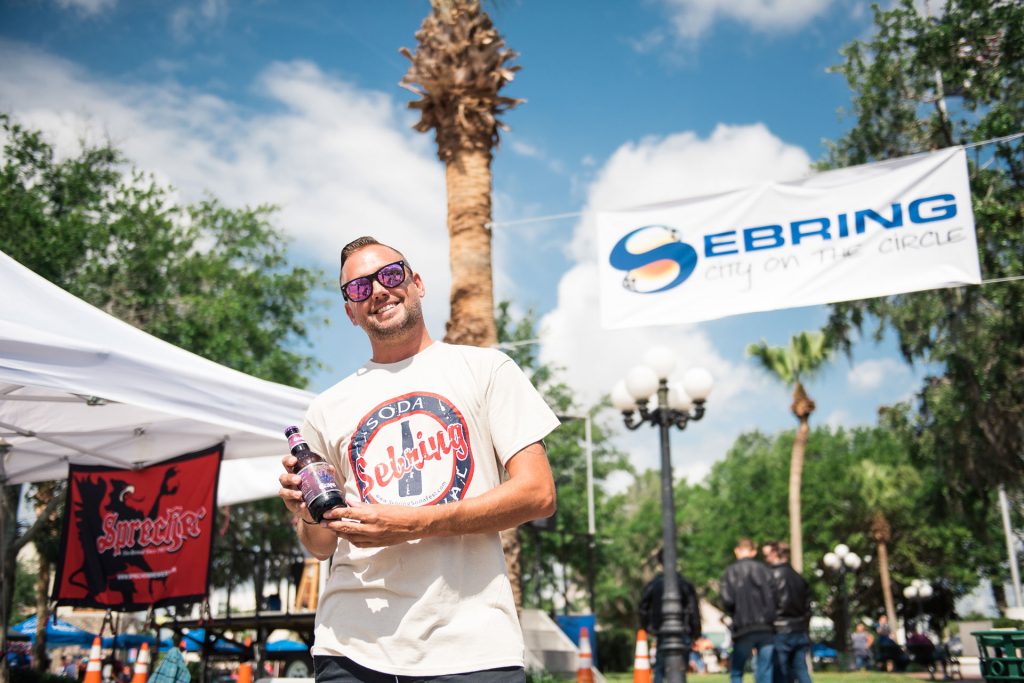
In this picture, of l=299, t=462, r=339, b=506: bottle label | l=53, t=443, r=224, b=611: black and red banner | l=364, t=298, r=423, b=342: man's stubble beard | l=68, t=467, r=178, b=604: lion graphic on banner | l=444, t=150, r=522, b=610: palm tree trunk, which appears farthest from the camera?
l=444, t=150, r=522, b=610: palm tree trunk

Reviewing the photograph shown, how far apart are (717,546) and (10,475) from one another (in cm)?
4297

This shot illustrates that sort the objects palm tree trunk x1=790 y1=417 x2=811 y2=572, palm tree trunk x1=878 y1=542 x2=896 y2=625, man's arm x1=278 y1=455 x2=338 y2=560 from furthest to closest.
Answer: palm tree trunk x1=878 y1=542 x2=896 y2=625 → palm tree trunk x1=790 y1=417 x2=811 y2=572 → man's arm x1=278 y1=455 x2=338 y2=560

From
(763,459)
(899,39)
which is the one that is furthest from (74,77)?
(763,459)

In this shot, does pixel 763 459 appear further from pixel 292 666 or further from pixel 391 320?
pixel 391 320

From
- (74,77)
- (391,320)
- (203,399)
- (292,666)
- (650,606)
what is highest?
(74,77)

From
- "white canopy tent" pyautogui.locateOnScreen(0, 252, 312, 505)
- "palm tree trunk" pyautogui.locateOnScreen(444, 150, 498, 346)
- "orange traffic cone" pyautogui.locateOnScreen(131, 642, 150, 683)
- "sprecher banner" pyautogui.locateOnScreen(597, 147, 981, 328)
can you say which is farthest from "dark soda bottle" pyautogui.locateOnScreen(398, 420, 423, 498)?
"palm tree trunk" pyautogui.locateOnScreen(444, 150, 498, 346)

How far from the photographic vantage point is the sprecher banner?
797 centimetres

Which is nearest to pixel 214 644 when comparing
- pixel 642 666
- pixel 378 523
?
pixel 642 666

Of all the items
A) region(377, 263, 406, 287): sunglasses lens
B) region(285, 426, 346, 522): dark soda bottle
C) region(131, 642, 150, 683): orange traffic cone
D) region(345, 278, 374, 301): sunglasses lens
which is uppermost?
region(377, 263, 406, 287): sunglasses lens

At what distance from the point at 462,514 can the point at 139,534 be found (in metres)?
6.33

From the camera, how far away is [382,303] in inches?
98.9

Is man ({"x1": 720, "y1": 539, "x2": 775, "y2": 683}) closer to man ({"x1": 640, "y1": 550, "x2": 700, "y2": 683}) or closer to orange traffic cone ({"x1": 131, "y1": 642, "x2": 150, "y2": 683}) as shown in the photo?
man ({"x1": 640, "y1": 550, "x2": 700, "y2": 683})

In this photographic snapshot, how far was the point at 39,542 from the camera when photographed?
2053 cm

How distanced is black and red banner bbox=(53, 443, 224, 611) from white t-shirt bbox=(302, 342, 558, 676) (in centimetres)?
519
